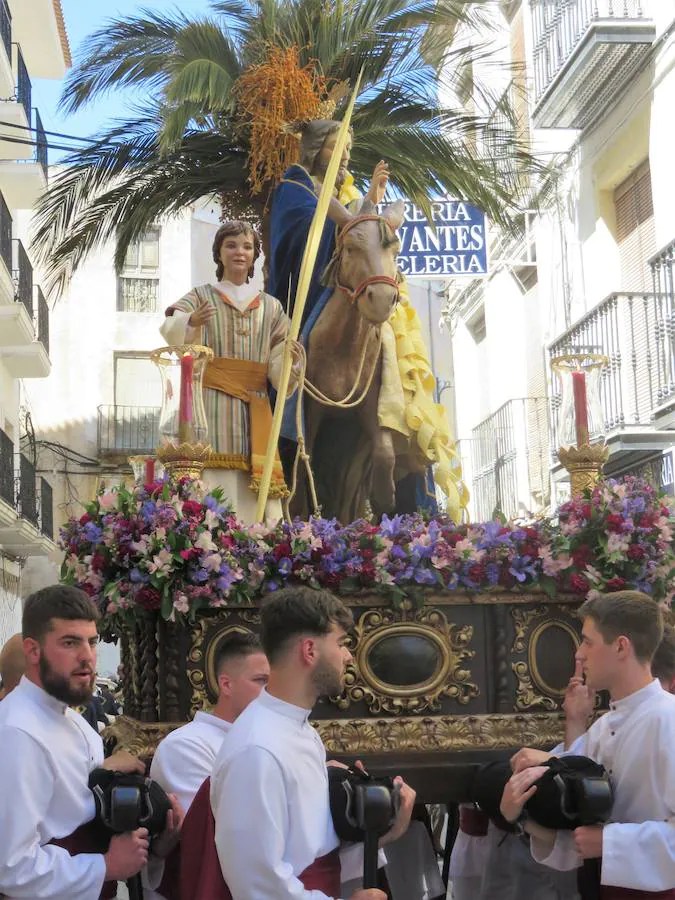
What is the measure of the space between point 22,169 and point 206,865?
18.4 meters

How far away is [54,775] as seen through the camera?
3.60 m

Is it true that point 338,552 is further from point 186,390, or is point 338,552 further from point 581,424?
point 581,424

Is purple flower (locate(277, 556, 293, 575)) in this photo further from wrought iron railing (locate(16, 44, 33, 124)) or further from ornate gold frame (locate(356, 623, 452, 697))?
wrought iron railing (locate(16, 44, 33, 124))

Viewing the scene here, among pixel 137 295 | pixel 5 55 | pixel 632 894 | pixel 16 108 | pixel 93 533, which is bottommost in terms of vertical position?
pixel 632 894

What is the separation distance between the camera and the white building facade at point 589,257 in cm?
1255

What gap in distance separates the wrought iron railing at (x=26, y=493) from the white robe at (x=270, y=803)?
17.7 metres

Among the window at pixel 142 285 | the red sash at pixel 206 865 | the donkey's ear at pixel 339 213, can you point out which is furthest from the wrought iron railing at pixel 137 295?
the red sash at pixel 206 865

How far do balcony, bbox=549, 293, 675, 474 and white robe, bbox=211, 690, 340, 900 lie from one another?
9.59 meters

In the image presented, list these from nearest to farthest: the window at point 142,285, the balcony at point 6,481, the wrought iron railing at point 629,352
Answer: the wrought iron railing at point 629,352 → the balcony at point 6,481 → the window at point 142,285

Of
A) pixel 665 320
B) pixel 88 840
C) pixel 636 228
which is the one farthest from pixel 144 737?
pixel 636 228

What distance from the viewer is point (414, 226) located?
43.0 feet

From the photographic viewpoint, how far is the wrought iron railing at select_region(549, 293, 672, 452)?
12.9 meters

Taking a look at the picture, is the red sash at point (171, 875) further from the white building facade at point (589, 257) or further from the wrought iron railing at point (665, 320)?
the wrought iron railing at point (665, 320)

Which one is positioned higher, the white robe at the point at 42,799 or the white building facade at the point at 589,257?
the white building facade at the point at 589,257
